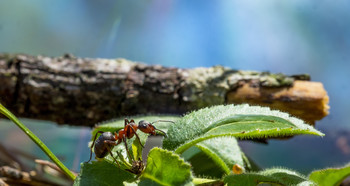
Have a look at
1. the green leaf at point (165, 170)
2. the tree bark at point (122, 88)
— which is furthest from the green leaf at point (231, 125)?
the tree bark at point (122, 88)

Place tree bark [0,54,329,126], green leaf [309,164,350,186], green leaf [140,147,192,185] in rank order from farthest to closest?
tree bark [0,54,329,126] → green leaf [309,164,350,186] → green leaf [140,147,192,185]

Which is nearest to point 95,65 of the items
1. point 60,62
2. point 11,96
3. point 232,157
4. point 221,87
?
point 60,62

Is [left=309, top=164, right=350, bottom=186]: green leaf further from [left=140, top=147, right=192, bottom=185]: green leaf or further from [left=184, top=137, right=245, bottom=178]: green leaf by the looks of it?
[left=140, top=147, right=192, bottom=185]: green leaf

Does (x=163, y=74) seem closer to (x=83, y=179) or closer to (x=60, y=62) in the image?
(x=60, y=62)

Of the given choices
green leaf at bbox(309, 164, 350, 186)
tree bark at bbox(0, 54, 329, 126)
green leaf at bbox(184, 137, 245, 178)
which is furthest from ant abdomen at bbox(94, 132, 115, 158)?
tree bark at bbox(0, 54, 329, 126)

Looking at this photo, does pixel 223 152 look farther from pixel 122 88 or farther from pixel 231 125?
pixel 122 88

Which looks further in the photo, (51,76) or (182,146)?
(51,76)

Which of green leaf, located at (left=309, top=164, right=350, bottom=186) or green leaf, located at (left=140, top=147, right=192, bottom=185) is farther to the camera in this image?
green leaf, located at (left=309, top=164, right=350, bottom=186)
